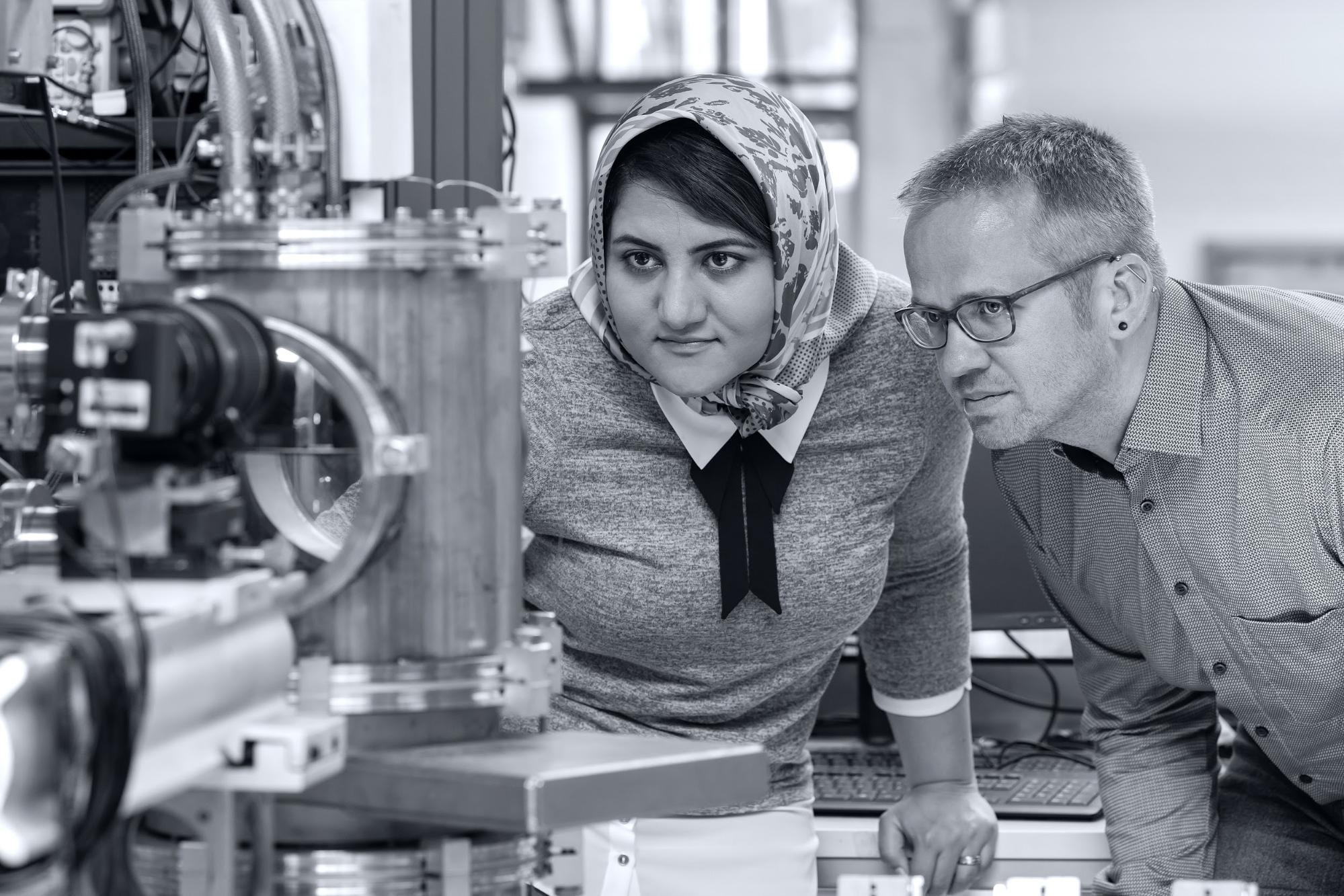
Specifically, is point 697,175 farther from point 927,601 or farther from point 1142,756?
point 1142,756

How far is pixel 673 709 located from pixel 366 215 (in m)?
0.62

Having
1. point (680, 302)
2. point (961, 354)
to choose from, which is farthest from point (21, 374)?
point (961, 354)

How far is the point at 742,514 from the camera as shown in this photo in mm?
1438

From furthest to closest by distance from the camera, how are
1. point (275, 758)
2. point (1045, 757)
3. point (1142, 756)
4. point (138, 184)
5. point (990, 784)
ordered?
point (1045, 757)
point (990, 784)
point (1142, 756)
point (138, 184)
point (275, 758)

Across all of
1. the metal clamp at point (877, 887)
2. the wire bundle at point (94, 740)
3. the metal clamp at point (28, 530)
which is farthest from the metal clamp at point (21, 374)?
the metal clamp at point (877, 887)

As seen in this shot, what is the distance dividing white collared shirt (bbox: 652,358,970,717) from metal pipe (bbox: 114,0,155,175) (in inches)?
20.2

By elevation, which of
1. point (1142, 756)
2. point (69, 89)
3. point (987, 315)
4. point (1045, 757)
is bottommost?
point (1045, 757)

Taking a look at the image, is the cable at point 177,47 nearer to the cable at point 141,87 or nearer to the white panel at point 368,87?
the cable at point 141,87

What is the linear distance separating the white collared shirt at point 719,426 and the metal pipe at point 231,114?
67 centimetres

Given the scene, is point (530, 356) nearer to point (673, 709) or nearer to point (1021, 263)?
point (673, 709)

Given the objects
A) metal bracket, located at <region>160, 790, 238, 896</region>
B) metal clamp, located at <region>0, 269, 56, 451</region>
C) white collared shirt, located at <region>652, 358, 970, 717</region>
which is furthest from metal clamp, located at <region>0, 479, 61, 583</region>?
white collared shirt, located at <region>652, 358, 970, 717</region>

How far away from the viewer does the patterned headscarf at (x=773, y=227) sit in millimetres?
1386

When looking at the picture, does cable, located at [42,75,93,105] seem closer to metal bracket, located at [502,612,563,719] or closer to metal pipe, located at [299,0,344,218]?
metal pipe, located at [299,0,344,218]

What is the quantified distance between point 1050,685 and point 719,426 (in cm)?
85
